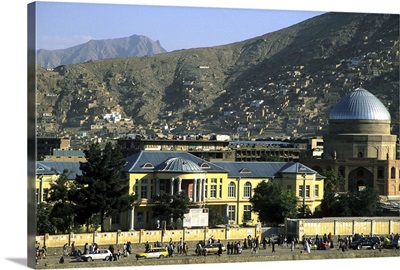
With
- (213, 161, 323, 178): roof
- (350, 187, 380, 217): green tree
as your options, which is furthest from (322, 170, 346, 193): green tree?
(213, 161, 323, 178): roof

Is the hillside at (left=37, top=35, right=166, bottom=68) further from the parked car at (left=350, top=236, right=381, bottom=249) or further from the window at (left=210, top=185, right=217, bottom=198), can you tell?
the parked car at (left=350, top=236, right=381, bottom=249)

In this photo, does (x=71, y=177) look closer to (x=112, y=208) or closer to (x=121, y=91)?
(x=112, y=208)

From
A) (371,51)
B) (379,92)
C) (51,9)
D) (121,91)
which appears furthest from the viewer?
(371,51)

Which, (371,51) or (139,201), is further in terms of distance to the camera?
(371,51)

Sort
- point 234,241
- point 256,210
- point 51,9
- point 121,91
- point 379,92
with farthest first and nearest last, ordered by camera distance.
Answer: point 379,92, point 121,91, point 256,210, point 234,241, point 51,9

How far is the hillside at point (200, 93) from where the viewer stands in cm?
6172

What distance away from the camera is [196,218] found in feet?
178

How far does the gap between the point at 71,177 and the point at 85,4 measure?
32.5 feet

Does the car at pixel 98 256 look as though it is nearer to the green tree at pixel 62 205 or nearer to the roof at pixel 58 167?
the green tree at pixel 62 205

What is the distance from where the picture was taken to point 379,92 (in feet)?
301

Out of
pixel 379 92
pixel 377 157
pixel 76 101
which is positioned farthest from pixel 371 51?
pixel 76 101

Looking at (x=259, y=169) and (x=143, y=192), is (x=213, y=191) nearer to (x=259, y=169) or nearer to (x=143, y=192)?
(x=143, y=192)

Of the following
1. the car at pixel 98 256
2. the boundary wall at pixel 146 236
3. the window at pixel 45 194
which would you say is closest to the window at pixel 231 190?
the boundary wall at pixel 146 236

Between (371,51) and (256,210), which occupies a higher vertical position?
(371,51)
